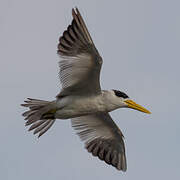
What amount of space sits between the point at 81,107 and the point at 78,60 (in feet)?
3.88

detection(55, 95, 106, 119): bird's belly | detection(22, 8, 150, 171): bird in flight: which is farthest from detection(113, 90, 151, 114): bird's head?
detection(55, 95, 106, 119): bird's belly

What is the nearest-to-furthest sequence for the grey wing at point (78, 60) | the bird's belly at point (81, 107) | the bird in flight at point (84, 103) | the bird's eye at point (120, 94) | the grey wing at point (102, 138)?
the grey wing at point (78, 60) → the bird in flight at point (84, 103) → the bird's belly at point (81, 107) → the bird's eye at point (120, 94) → the grey wing at point (102, 138)

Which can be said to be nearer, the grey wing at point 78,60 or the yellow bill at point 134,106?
the grey wing at point 78,60

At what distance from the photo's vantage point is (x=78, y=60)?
12969 mm

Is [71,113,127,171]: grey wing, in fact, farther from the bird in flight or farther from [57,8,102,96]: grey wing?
[57,8,102,96]: grey wing

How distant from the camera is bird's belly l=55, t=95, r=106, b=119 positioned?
13.4 metres

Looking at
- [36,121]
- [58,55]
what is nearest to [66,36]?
[58,55]

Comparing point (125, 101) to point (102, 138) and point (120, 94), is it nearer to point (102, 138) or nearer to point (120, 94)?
point (120, 94)

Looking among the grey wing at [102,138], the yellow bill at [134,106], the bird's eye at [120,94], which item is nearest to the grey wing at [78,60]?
A: the bird's eye at [120,94]

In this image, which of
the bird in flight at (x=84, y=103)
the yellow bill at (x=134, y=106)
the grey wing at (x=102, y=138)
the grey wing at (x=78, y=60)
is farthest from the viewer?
the grey wing at (x=102, y=138)

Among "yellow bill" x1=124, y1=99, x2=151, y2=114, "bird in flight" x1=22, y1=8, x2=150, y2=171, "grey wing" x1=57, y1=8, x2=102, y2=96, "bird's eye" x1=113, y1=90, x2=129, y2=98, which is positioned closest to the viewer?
"grey wing" x1=57, y1=8, x2=102, y2=96

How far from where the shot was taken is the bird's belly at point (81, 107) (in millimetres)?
13445

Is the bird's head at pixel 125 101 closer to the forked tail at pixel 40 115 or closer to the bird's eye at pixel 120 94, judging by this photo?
the bird's eye at pixel 120 94

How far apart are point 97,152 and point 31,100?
2386 mm
